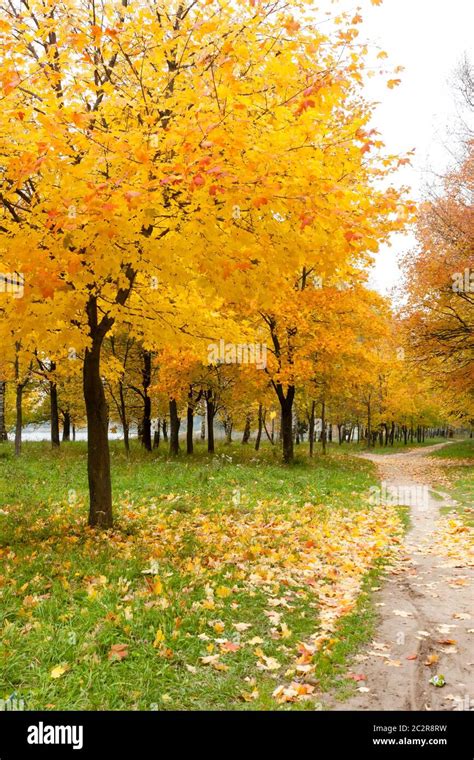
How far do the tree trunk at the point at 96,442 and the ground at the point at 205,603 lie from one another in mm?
413

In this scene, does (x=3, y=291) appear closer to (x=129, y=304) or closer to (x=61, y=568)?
(x=129, y=304)

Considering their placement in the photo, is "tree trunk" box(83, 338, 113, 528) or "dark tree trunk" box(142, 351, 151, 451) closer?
"tree trunk" box(83, 338, 113, 528)

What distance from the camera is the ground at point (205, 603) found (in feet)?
14.1

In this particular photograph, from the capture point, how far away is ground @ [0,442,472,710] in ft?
14.1

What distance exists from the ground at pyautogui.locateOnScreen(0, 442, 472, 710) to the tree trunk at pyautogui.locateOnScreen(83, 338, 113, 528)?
0.41 metres

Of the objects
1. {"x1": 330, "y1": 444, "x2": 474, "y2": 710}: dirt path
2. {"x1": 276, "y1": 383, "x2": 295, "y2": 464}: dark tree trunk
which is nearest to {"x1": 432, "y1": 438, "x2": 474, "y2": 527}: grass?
{"x1": 330, "y1": 444, "x2": 474, "y2": 710}: dirt path

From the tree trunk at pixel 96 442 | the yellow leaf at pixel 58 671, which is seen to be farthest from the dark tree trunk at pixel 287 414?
the yellow leaf at pixel 58 671

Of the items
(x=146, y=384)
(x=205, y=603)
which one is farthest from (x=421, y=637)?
(x=146, y=384)

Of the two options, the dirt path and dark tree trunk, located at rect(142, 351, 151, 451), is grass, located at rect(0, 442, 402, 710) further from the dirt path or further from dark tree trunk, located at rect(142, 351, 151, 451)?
dark tree trunk, located at rect(142, 351, 151, 451)

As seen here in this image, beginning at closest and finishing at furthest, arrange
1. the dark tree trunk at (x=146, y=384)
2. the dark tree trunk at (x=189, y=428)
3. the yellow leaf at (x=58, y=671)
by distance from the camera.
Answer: the yellow leaf at (x=58, y=671) < the dark tree trunk at (x=189, y=428) < the dark tree trunk at (x=146, y=384)

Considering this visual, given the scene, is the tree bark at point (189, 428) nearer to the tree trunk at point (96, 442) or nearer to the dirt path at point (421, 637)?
the tree trunk at point (96, 442)

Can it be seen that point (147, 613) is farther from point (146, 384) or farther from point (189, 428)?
point (146, 384)

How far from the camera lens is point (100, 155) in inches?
234

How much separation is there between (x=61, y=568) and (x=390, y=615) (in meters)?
3.99
